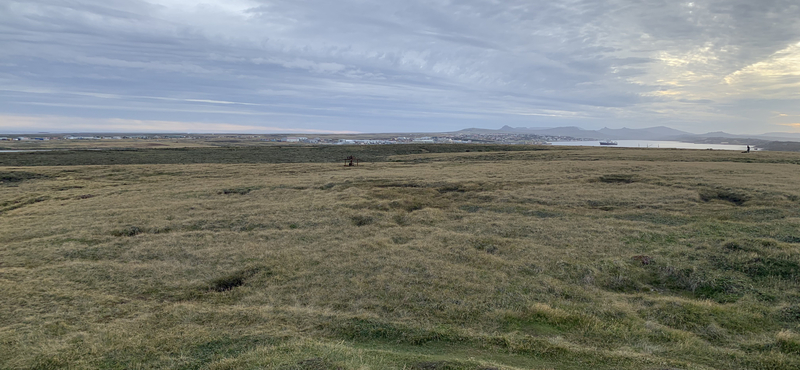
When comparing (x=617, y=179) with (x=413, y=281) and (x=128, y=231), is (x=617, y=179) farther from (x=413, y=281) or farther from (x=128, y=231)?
(x=128, y=231)

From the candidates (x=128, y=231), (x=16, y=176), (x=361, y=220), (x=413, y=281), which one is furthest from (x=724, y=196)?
(x=16, y=176)

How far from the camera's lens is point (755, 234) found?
1611 centimetres

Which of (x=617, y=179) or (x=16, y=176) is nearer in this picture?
(x=617, y=179)

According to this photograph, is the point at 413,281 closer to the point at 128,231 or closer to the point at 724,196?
the point at 128,231

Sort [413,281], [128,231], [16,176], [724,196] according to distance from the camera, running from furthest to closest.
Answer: [16,176]
[724,196]
[128,231]
[413,281]

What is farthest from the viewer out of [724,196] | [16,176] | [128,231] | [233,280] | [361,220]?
[16,176]

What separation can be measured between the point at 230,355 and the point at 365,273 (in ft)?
19.8

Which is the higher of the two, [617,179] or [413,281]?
[617,179]

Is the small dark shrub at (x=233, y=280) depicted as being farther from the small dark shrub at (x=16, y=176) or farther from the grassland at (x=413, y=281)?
the small dark shrub at (x=16, y=176)

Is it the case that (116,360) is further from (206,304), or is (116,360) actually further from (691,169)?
(691,169)

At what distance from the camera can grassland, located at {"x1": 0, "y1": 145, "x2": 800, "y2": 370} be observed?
8445 mm

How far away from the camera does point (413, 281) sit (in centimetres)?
1285

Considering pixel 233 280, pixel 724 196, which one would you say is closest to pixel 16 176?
pixel 233 280

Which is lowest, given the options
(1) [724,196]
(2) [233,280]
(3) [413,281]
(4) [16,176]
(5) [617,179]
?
(2) [233,280]
